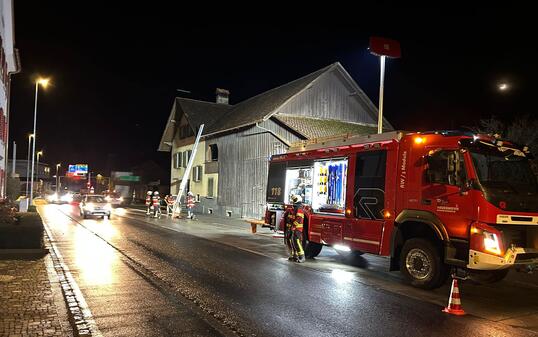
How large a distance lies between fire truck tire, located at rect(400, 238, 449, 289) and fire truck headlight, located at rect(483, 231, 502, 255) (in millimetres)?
1009

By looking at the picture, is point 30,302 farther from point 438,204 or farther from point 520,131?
point 520,131

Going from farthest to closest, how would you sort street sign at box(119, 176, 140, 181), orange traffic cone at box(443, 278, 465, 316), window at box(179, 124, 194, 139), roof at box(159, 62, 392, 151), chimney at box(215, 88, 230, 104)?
street sign at box(119, 176, 140, 181) → chimney at box(215, 88, 230, 104) → window at box(179, 124, 194, 139) → roof at box(159, 62, 392, 151) → orange traffic cone at box(443, 278, 465, 316)

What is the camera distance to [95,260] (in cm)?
1160

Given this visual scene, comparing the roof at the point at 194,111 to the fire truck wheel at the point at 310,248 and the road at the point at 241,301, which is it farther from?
the road at the point at 241,301

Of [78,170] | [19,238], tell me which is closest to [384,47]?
[19,238]

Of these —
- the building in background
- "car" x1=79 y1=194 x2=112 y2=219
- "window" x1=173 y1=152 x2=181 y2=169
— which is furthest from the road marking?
"window" x1=173 y1=152 x2=181 y2=169

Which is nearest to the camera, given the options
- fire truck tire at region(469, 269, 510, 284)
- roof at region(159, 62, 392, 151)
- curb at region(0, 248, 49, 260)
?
fire truck tire at region(469, 269, 510, 284)

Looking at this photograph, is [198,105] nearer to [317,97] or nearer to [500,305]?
[317,97]

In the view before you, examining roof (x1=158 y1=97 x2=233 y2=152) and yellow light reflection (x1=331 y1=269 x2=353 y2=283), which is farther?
roof (x1=158 y1=97 x2=233 y2=152)

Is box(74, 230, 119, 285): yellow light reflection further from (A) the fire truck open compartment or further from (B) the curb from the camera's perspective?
(A) the fire truck open compartment

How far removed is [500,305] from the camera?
26.5ft

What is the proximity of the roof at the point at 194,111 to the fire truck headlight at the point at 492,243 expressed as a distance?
31.5 metres

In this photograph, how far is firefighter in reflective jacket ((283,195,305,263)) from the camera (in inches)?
484

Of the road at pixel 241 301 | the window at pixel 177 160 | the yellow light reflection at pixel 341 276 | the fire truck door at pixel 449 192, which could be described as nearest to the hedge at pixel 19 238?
the road at pixel 241 301
